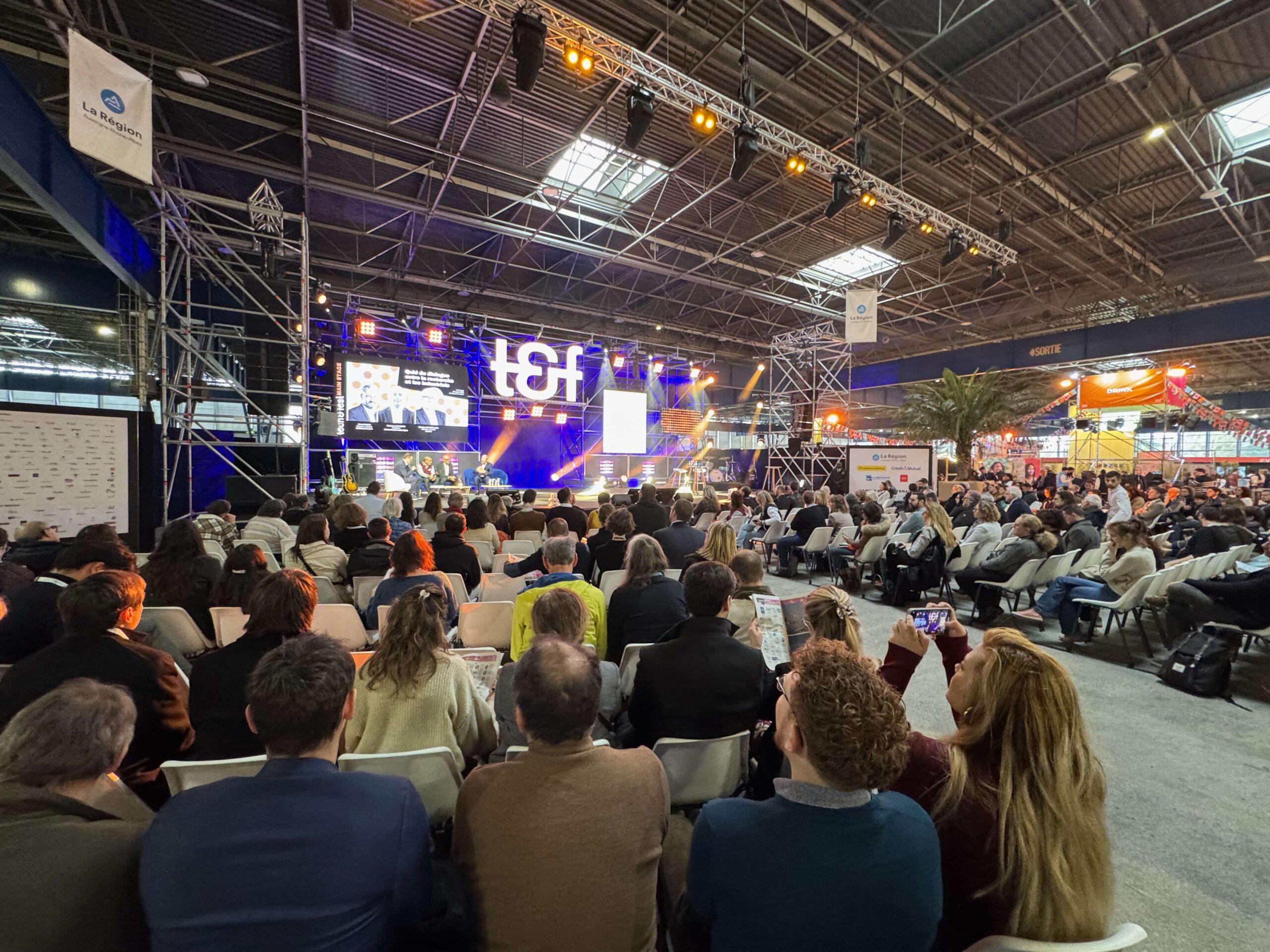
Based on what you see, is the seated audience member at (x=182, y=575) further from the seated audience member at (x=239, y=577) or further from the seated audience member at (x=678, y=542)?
the seated audience member at (x=678, y=542)

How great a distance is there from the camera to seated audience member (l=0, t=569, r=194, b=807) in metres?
1.71

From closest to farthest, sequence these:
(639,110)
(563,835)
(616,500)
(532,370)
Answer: (563,835) → (639,110) → (616,500) → (532,370)

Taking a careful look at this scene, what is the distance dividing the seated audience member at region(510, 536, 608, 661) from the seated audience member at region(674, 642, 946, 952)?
153 centimetres

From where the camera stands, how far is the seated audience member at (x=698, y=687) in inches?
74.5

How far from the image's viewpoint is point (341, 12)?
4.27 meters

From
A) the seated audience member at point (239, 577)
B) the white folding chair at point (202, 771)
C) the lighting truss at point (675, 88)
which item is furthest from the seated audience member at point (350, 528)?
the lighting truss at point (675, 88)

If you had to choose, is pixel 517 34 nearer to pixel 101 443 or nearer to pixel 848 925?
pixel 848 925

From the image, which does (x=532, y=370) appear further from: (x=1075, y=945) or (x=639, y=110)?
(x=1075, y=945)

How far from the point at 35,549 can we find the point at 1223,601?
851 centimetres

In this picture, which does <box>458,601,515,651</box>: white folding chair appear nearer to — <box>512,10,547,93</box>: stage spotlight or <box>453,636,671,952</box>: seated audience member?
<box>453,636,671,952</box>: seated audience member

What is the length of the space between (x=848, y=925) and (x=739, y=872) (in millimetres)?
199

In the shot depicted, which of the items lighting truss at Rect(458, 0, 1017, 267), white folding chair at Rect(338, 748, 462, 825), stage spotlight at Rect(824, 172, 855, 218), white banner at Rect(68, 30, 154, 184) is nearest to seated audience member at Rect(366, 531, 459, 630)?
white folding chair at Rect(338, 748, 462, 825)

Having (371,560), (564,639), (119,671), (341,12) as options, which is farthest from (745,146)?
(119,671)

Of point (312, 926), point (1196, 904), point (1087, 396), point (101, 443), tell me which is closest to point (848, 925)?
point (312, 926)
